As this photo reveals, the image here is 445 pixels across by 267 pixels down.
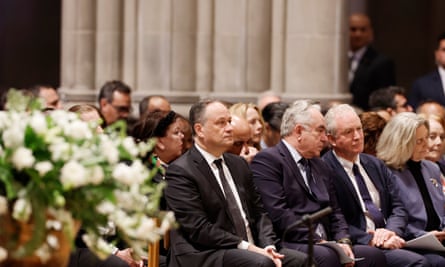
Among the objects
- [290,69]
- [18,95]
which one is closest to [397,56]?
[290,69]

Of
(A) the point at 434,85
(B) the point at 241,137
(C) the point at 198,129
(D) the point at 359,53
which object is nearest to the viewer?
(C) the point at 198,129

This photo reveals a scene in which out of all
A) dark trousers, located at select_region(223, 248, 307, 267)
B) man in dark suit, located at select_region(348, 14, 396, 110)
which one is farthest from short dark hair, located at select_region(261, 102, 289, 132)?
dark trousers, located at select_region(223, 248, 307, 267)

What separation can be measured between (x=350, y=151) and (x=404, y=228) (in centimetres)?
72

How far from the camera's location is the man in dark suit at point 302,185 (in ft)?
24.5

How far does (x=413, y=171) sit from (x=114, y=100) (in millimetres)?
2971

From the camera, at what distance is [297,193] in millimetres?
7523

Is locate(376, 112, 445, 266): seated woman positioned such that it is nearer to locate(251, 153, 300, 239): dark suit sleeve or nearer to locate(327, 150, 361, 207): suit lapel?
locate(327, 150, 361, 207): suit lapel

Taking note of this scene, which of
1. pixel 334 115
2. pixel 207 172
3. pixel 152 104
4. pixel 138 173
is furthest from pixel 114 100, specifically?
pixel 138 173

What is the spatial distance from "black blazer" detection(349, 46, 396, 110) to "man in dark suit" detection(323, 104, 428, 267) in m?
3.59

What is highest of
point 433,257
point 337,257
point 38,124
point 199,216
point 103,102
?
point 38,124

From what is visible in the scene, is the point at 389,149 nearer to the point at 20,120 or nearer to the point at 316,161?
the point at 316,161

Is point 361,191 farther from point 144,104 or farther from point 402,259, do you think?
point 144,104

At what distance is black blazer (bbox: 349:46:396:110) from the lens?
38.8 ft

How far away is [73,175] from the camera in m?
4.45
